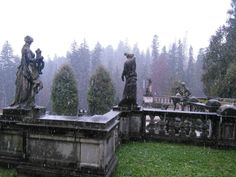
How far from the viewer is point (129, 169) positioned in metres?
6.53

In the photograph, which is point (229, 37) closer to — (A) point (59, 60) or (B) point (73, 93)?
(B) point (73, 93)

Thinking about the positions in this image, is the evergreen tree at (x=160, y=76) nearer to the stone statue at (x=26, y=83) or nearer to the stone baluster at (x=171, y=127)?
the stone baluster at (x=171, y=127)

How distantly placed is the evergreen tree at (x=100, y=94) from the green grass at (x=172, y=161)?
32378 mm

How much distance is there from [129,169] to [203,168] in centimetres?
A: 185

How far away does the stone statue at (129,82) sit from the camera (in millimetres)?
9680

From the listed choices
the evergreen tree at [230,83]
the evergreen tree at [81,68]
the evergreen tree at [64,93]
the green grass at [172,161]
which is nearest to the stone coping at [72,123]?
the green grass at [172,161]

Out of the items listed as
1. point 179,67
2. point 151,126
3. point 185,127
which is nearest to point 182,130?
point 185,127

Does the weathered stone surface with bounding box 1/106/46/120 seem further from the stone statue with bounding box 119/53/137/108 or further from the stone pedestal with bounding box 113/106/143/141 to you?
the stone statue with bounding box 119/53/137/108

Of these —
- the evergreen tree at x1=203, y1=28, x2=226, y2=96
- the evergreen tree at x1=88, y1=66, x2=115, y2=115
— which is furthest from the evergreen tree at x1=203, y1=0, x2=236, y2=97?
the evergreen tree at x1=88, y1=66, x2=115, y2=115

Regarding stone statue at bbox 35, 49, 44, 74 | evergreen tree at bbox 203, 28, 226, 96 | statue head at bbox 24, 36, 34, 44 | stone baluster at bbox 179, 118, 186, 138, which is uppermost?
evergreen tree at bbox 203, 28, 226, 96

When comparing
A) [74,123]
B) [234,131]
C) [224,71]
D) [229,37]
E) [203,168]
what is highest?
[229,37]

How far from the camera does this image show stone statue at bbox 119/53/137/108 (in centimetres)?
968

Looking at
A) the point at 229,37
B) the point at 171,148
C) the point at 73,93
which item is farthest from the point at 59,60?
the point at 171,148

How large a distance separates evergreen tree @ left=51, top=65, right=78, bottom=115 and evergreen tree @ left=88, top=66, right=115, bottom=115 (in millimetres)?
2554
